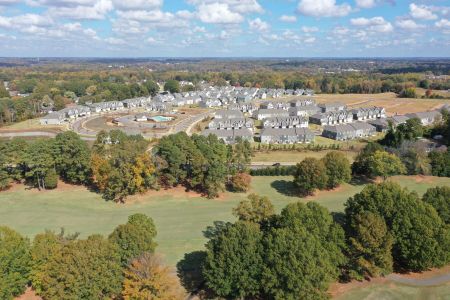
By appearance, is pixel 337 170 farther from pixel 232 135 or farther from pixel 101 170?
pixel 232 135

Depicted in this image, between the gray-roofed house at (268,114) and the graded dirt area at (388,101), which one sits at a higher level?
the graded dirt area at (388,101)

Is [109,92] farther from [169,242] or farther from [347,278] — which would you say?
[347,278]

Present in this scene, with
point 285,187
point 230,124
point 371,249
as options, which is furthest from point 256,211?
point 230,124

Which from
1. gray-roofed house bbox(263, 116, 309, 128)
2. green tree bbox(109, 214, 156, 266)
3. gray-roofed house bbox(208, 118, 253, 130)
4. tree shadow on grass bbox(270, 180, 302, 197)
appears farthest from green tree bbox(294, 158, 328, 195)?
gray-roofed house bbox(208, 118, 253, 130)

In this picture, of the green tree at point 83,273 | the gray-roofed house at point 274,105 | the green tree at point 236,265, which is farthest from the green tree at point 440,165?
the gray-roofed house at point 274,105

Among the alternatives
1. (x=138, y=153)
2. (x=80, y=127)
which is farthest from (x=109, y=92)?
(x=138, y=153)

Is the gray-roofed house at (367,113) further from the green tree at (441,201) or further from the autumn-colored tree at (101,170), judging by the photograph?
the autumn-colored tree at (101,170)
